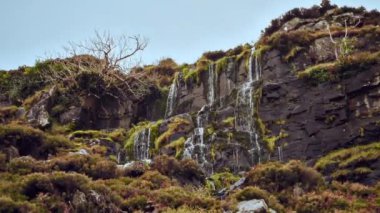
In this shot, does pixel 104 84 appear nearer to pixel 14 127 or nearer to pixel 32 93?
pixel 32 93

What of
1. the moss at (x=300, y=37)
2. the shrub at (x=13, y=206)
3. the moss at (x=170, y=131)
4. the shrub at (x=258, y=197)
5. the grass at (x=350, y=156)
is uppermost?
the moss at (x=300, y=37)

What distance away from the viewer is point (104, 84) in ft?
118

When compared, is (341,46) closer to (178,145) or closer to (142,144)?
(178,145)

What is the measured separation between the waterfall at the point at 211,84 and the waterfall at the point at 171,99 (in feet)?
8.66

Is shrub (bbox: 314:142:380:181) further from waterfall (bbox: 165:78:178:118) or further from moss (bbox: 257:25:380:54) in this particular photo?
waterfall (bbox: 165:78:178:118)

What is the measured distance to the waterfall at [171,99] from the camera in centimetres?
3486

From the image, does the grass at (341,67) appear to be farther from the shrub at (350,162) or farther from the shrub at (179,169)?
the shrub at (179,169)

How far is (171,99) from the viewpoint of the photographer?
→ 3562 cm

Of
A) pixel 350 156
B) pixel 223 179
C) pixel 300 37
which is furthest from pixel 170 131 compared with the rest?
pixel 300 37

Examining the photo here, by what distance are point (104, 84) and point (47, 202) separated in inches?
851

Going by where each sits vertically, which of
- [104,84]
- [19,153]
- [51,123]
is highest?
[104,84]

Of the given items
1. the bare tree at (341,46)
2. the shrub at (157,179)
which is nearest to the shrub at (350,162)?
the bare tree at (341,46)

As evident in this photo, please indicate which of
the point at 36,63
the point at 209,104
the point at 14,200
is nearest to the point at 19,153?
the point at 14,200

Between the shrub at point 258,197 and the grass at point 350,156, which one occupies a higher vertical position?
the grass at point 350,156
